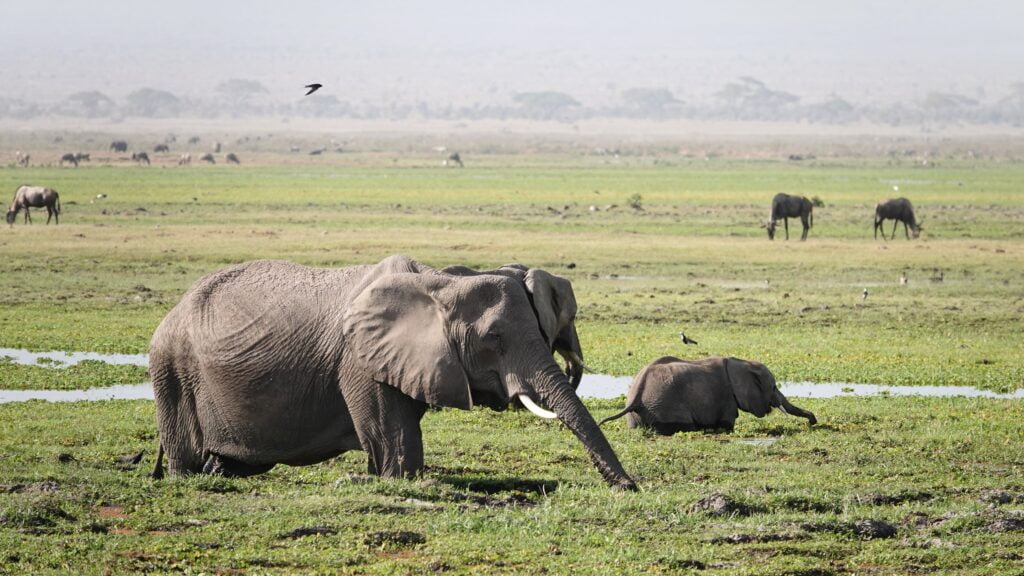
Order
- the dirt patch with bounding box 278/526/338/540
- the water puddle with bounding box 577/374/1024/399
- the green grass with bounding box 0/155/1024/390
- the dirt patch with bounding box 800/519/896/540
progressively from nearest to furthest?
1. the dirt patch with bounding box 278/526/338/540
2. the dirt patch with bounding box 800/519/896/540
3. the water puddle with bounding box 577/374/1024/399
4. the green grass with bounding box 0/155/1024/390

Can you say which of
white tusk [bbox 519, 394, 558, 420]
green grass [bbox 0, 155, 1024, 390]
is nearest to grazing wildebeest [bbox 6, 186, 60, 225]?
green grass [bbox 0, 155, 1024, 390]

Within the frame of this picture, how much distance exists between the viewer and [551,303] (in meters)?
13.8

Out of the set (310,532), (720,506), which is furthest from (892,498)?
(310,532)

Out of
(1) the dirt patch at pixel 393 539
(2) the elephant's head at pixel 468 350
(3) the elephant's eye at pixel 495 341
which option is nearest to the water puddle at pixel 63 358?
(2) the elephant's head at pixel 468 350

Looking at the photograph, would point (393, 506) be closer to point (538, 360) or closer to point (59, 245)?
point (538, 360)

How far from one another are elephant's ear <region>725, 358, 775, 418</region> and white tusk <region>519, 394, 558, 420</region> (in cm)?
517

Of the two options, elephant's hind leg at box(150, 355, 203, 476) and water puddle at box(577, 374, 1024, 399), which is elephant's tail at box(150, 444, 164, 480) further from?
water puddle at box(577, 374, 1024, 399)

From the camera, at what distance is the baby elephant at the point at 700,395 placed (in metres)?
15.7

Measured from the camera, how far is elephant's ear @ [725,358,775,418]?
52.5ft

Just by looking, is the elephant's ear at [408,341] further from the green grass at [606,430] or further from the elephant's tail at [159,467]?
the elephant's tail at [159,467]

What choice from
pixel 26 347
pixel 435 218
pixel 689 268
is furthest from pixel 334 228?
pixel 26 347

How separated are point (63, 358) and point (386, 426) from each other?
11.6 m

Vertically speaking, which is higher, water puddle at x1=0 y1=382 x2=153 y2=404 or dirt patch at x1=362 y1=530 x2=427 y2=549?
dirt patch at x1=362 y1=530 x2=427 y2=549

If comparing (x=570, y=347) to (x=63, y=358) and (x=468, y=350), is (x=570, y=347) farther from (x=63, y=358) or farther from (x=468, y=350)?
(x=63, y=358)
